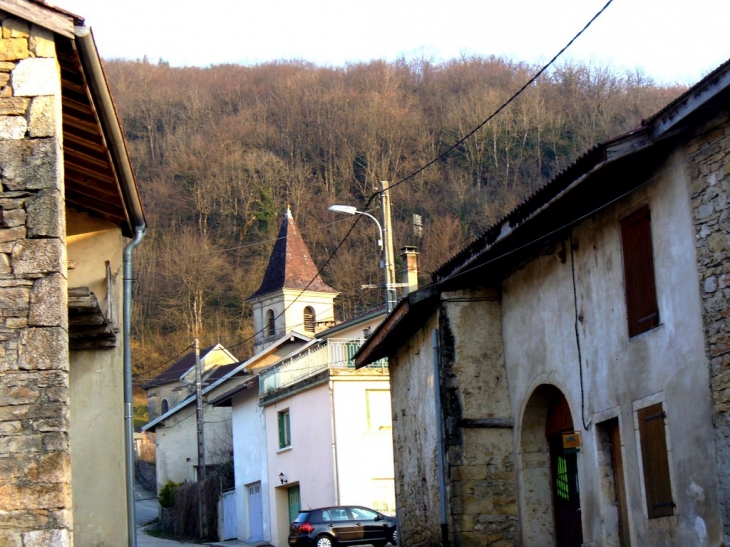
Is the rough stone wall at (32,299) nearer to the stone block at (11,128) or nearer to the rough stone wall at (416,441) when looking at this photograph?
the stone block at (11,128)

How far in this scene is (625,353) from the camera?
1104cm

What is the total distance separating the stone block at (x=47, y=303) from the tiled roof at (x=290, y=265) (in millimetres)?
45831

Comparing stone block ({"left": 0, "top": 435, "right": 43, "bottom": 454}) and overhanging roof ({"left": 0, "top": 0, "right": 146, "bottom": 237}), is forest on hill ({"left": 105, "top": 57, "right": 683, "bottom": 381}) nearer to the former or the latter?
overhanging roof ({"left": 0, "top": 0, "right": 146, "bottom": 237})

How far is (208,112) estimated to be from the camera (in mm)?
70000

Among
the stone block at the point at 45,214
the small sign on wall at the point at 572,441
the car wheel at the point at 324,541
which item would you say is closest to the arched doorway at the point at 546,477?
the small sign on wall at the point at 572,441

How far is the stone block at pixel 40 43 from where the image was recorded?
8789 mm

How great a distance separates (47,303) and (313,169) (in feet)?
181

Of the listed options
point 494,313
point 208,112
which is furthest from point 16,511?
point 208,112

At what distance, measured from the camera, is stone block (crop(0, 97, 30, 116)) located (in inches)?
338

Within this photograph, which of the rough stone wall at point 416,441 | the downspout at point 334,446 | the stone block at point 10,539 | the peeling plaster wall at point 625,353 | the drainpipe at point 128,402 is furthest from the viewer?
the downspout at point 334,446

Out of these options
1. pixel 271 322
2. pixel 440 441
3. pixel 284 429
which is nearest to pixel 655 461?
pixel 440 441

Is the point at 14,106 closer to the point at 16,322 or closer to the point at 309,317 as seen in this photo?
the point at 16,322

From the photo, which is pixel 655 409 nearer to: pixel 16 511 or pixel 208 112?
pixel 16 511

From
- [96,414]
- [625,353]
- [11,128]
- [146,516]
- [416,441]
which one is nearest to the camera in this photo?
[11,128]
